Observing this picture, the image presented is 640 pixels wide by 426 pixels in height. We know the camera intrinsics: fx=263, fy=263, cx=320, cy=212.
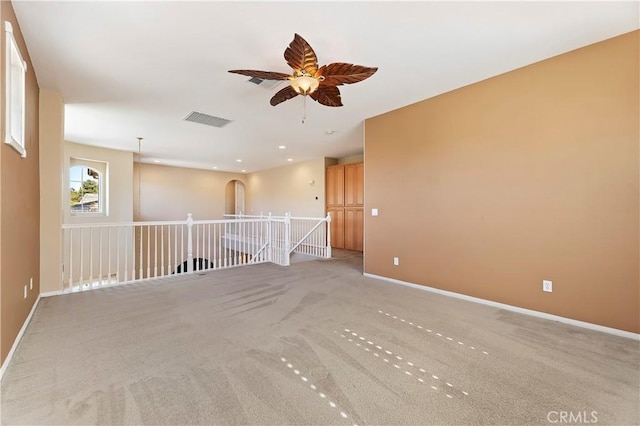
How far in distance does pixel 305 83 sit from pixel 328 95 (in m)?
0.46

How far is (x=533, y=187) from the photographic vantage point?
9.05 feet

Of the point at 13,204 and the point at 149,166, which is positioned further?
the point at 149,166

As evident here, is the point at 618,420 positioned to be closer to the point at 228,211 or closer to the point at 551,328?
the point at 551,328

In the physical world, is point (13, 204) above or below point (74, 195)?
below

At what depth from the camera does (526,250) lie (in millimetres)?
2807

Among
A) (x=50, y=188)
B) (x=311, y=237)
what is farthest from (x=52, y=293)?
(x=311, y=237)

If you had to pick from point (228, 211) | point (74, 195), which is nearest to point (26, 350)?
point (74, 195)

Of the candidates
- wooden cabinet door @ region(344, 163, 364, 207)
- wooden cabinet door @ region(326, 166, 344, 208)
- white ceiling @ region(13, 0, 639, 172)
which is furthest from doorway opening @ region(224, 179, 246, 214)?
white ceiling @ region(13, 0, 639, 172)

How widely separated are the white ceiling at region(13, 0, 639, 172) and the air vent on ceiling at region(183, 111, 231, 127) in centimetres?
19

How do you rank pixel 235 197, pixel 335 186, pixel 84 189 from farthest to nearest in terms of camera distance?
pixel 235 197
pixel 335 186
pixel 84 189

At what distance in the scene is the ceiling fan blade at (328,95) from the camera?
265cm

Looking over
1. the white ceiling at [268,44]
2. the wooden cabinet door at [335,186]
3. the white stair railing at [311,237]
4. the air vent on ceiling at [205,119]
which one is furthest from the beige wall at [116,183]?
the wooden cabinet door at [335,186]

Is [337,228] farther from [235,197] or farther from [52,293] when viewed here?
[235,197]

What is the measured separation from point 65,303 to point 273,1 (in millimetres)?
3838
